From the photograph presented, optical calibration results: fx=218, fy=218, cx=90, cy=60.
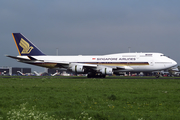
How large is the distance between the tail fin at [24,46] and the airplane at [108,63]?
11.6 feet

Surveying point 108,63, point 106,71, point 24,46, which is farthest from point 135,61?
point 24,46

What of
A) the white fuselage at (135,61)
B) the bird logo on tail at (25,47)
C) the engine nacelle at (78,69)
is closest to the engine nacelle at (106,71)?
the white fuselage at (135,61)

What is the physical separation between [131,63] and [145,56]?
10.8 ft

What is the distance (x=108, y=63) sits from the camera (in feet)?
149

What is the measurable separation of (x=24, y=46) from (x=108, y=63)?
20.7 metres

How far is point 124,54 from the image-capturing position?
45562mm

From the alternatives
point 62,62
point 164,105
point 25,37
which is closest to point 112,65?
point 62,62

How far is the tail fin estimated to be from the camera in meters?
51.7

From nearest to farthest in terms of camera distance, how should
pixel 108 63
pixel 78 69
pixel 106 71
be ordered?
pixel 106 71 < pixel 78 69 < pixel 108 63

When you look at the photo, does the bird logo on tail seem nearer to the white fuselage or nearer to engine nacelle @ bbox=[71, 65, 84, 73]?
the white fuselage

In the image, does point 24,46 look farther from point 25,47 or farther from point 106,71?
point 106,71

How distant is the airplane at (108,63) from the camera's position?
43.6 m

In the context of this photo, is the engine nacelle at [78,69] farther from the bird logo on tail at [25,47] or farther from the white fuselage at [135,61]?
the bird logo on tail at [25,47]

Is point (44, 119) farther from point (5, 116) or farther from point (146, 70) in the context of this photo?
point (146, 70)
